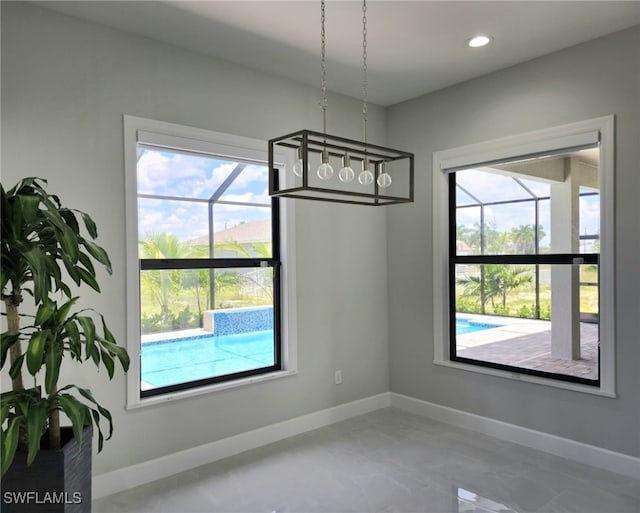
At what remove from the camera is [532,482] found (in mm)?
2816

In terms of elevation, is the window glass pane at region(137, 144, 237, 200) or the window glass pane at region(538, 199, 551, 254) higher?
the window glass pane at region(137, 144, 237, 200)

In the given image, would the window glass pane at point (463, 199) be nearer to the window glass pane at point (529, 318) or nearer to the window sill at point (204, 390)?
the window glass pane at point (529, 318)

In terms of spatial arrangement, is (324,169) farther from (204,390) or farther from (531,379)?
(531,379)

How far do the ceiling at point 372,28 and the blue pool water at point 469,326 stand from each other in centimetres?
193

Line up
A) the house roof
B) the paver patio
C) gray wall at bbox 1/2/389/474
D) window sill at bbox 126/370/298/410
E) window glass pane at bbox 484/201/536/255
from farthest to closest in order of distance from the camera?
window glass pane at bbox 484/201/536/255
the house roof
the paver patio
window sill at bbox 126/370/298/410
gray wall at bbox 1/2/389/474

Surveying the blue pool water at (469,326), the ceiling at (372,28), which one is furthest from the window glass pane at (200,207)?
the blue pool water at (469,326)

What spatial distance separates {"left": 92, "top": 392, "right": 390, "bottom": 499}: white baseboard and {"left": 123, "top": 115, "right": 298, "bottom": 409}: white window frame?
358mm

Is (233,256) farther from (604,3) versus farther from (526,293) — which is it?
(604,3)

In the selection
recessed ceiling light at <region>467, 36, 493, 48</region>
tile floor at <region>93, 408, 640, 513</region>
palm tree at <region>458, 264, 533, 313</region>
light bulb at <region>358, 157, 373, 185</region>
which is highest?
recessed ceiling light at <region>467, 36, 493, 48</region>

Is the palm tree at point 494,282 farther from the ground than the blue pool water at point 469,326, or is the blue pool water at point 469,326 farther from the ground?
the palm tree at point 494,282

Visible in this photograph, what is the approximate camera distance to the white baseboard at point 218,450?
275 cm

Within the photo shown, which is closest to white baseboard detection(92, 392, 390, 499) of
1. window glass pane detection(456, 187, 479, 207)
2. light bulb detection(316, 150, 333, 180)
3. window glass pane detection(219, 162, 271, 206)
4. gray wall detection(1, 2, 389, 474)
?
gray wall detection(1, 2, 389, 474)

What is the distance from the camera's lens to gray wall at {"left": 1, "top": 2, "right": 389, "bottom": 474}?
255 cm

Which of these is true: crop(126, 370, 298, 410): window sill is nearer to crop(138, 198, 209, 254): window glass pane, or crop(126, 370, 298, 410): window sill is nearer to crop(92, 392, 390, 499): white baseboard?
crop(92, 392, 390, 499): white baseboard
